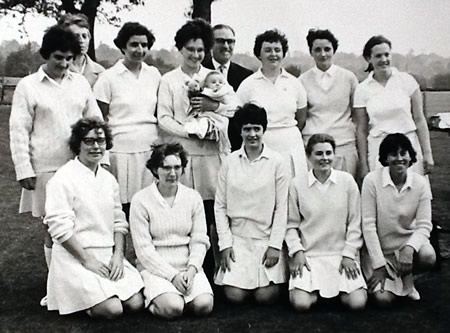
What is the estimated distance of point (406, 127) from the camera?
3809mm

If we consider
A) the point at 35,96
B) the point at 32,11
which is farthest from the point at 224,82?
the point at 32,11

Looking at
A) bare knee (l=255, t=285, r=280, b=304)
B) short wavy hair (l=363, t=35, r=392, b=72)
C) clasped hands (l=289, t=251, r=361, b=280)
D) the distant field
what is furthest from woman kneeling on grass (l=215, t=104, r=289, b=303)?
the distant field

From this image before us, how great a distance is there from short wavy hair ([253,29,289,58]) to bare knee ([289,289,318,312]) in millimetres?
1528

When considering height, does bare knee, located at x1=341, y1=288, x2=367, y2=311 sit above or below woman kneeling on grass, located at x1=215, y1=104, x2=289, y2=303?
below

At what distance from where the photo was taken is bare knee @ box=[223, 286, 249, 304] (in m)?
3.52

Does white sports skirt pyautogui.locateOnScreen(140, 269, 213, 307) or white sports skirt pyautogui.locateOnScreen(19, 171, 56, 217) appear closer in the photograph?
white sports skirt pyautogui.locateOnScreen(140, 269, 213, 307)

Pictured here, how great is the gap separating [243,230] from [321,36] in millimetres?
1350

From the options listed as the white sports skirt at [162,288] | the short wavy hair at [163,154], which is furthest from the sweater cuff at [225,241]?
the short wavy hair at [163,154]

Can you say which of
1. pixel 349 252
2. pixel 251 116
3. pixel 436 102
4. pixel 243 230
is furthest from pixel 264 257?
pixel 436 102

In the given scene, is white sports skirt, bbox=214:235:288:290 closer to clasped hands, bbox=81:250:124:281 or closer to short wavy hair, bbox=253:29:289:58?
clasped hands, bbox=81:250:124:281

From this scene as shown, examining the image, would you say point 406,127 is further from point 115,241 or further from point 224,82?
point 115,241

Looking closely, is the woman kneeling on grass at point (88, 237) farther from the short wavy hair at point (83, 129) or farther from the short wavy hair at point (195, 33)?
the short wavy hair at point (195, 33)


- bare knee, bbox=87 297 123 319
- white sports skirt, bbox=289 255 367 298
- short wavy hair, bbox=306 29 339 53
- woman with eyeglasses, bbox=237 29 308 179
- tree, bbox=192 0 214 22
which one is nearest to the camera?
bare knee, bbox=87 297 123 319

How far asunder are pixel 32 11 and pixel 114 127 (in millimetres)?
3603
